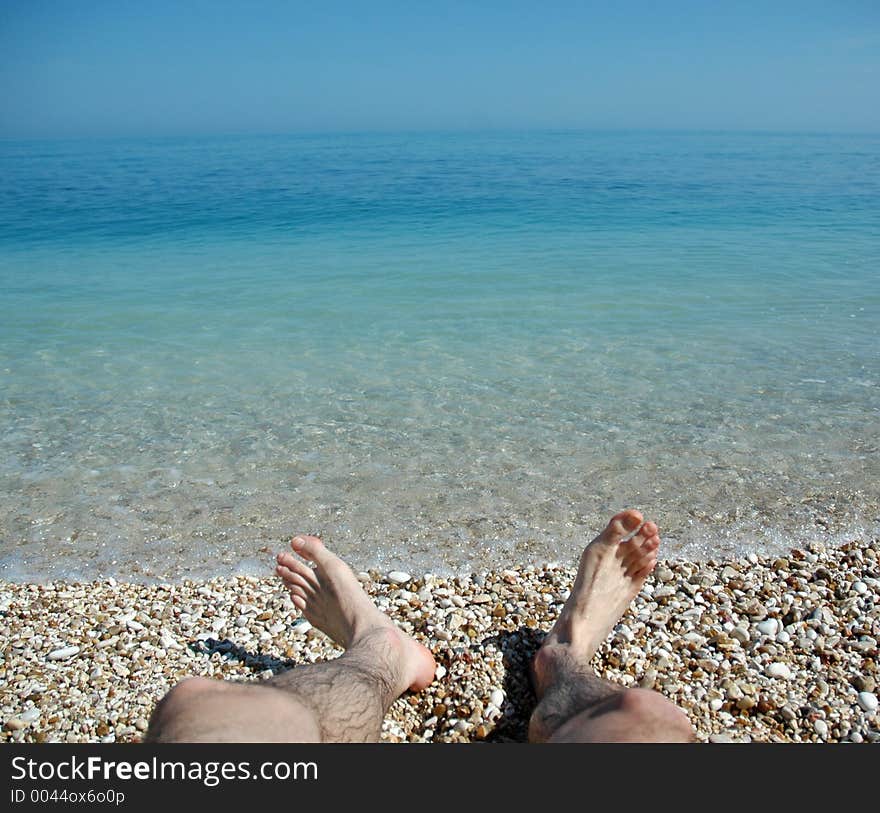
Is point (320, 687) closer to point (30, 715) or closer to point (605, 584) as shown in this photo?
point (30, 715)

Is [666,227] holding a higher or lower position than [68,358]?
higher

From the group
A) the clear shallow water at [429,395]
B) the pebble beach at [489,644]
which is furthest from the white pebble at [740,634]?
the clear shallow water at [429,395]

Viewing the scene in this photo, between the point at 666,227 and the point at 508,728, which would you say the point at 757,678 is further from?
the point at 666,227

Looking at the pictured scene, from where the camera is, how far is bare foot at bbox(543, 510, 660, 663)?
111 inches

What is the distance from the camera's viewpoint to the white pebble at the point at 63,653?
9.57 feet

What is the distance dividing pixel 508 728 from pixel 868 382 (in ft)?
16.4

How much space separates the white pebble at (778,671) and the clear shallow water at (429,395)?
3.59ft

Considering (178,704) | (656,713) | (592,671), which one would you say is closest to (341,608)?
(592,671)

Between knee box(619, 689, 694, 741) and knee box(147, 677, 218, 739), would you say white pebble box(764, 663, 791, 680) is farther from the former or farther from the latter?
knee box(147, 677, 218, 739)

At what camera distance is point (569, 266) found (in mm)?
11781

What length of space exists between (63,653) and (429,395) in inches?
142

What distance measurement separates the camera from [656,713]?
1940 mm

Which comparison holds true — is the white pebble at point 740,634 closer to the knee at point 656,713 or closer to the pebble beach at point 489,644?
the pebble beach at point 489,644

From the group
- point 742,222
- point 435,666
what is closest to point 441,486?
point 435,666
